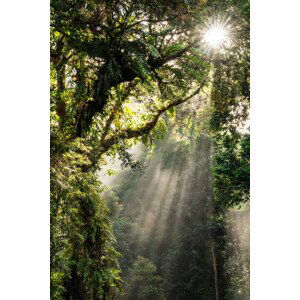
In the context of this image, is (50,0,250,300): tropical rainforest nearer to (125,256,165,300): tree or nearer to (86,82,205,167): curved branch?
(86,82,205,167): curved branch

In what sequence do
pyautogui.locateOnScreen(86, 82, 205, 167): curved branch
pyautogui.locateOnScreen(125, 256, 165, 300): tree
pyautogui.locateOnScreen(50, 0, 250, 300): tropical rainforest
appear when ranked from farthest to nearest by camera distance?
pyautogui.locateOnScreen(125, 256, 165, 300): tree, pyautogui.locateOnScreen(86, 82, 205, 167): curved branch, pyautogui.locateOnScreen(50, 0, 250, 300): tropical rainforest

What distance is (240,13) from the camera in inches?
122

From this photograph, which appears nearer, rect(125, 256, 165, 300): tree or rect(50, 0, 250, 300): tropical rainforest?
rect(50, 0, 250, 300): tropical rainforest

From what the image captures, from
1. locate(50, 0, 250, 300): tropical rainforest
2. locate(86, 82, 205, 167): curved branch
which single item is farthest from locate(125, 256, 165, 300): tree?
locate(86, 82, 205, 167): curved branch

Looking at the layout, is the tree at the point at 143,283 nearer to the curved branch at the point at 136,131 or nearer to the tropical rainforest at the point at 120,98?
the tropical rainforest at the point at 120,98

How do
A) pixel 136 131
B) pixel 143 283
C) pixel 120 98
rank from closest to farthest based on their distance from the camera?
pixel 120 98 → pixel 136 131 → pixel 143 283

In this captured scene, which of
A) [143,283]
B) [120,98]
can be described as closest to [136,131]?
[120,98]

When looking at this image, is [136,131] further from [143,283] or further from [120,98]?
[143,283]

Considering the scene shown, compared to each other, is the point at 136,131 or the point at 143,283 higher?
the point at 136,131

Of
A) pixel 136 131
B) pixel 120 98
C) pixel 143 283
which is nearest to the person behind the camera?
pixel 120 98

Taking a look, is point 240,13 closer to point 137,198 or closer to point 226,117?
point 226,117

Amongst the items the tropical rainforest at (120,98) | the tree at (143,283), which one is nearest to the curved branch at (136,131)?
the tropical rainforest at (120,98)
